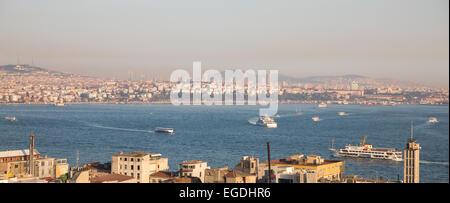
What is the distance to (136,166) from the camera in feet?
25.5

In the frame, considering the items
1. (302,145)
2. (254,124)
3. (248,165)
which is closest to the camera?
(248,165)

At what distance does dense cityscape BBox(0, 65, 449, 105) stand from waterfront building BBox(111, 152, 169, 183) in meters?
27.6

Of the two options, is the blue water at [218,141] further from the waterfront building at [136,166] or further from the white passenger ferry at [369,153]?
the waterfront building at [136,166]

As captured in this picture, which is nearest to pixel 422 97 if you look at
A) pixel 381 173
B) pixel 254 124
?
pixel 254 124

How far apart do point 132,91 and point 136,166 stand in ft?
128

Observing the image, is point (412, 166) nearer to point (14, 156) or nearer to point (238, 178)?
point (238, 178)

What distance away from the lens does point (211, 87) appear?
45969 mm

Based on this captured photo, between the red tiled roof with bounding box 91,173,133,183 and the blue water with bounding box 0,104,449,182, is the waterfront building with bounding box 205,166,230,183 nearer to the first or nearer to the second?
the red tiled roof with bounding box 91,173,133,183

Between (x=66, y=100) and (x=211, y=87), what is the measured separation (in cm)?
1171

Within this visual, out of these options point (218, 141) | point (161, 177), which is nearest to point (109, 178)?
point (161, 177)

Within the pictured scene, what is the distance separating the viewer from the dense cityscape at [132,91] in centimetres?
3489

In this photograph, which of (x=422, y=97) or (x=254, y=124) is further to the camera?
(x=422, y=97)
